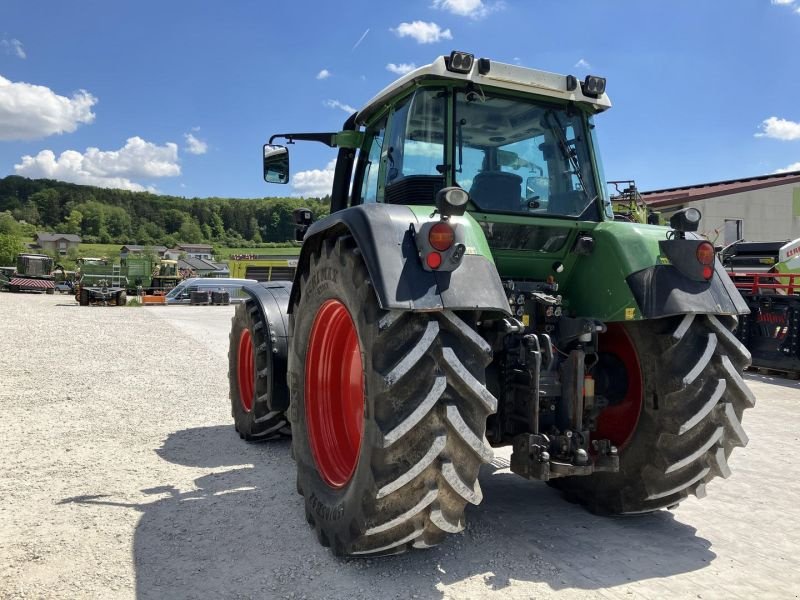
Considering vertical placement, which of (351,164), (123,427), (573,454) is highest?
(351,164)

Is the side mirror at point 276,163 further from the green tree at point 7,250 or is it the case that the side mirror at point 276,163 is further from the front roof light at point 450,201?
the green tree at point 7,250

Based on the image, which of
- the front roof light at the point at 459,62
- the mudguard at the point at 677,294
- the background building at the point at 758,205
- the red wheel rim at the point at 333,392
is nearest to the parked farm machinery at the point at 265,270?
the background building at the point at 758,205

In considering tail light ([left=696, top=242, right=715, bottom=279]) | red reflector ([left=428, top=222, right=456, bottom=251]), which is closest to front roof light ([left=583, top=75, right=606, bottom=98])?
tail light ([left=696, top=242, right=715, bottom=279])

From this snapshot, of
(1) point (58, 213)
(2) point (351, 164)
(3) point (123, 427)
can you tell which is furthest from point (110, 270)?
(1) point (58, 213)

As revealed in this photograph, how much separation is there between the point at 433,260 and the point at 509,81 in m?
1.52

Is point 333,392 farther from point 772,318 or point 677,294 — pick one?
point 772,318

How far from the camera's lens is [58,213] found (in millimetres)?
121312

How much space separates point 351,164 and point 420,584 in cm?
303

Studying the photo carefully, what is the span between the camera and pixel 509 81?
3547mm

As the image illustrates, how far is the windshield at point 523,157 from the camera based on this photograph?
354cm

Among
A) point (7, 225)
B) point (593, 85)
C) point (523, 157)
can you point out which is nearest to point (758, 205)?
point (593, 85)

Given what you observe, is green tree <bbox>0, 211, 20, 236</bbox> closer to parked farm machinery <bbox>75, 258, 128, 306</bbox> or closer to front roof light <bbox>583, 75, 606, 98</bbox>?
parked farm machinery <bbox>75, 258, 128, 306</bbox>

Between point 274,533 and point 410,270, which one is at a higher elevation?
point 410,270

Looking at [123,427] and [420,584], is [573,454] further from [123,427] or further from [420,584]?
[123,427]
